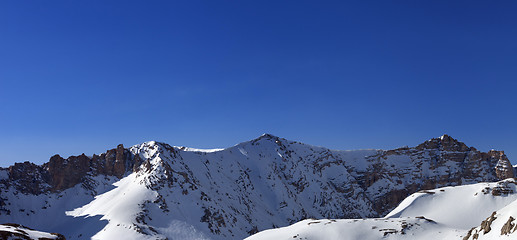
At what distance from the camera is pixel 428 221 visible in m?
111

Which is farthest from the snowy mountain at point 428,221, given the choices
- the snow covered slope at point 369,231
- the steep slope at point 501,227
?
the steep slope at point 501,227

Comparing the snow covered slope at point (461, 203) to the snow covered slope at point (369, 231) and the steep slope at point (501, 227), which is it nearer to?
the snow covered slope at point (369, 231)

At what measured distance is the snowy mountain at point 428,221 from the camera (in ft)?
340

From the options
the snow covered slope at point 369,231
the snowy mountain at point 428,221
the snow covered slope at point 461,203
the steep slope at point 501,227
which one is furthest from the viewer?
the snow covered slope at point 461,203

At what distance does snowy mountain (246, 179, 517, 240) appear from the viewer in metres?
104

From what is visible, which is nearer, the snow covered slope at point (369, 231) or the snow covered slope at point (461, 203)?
the snow covered slope at point (369, 231)

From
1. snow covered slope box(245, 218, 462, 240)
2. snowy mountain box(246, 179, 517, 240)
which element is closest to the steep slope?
snowy mountain box(246, 179, 517, 240)

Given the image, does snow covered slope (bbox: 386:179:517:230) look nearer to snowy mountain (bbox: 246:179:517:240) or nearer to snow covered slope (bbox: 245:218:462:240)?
snowy mountain (bbox: 246:179:517:240)

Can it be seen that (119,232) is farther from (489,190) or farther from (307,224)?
(489,190)

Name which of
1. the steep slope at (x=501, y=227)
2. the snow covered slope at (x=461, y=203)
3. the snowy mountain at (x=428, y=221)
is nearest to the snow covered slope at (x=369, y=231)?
the snowy mountain at (x=428, y=221)

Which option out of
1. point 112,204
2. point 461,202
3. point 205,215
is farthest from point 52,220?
point 461,202

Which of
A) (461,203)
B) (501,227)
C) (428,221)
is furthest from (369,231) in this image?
(501,227)

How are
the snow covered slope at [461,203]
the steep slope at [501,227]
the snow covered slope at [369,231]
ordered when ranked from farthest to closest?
1. the snow covered slope at [461,203]
2. the snow covered slope at [369,231]
3. the steep slope at [501,227]

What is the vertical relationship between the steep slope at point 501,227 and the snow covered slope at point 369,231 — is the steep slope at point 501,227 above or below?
above
